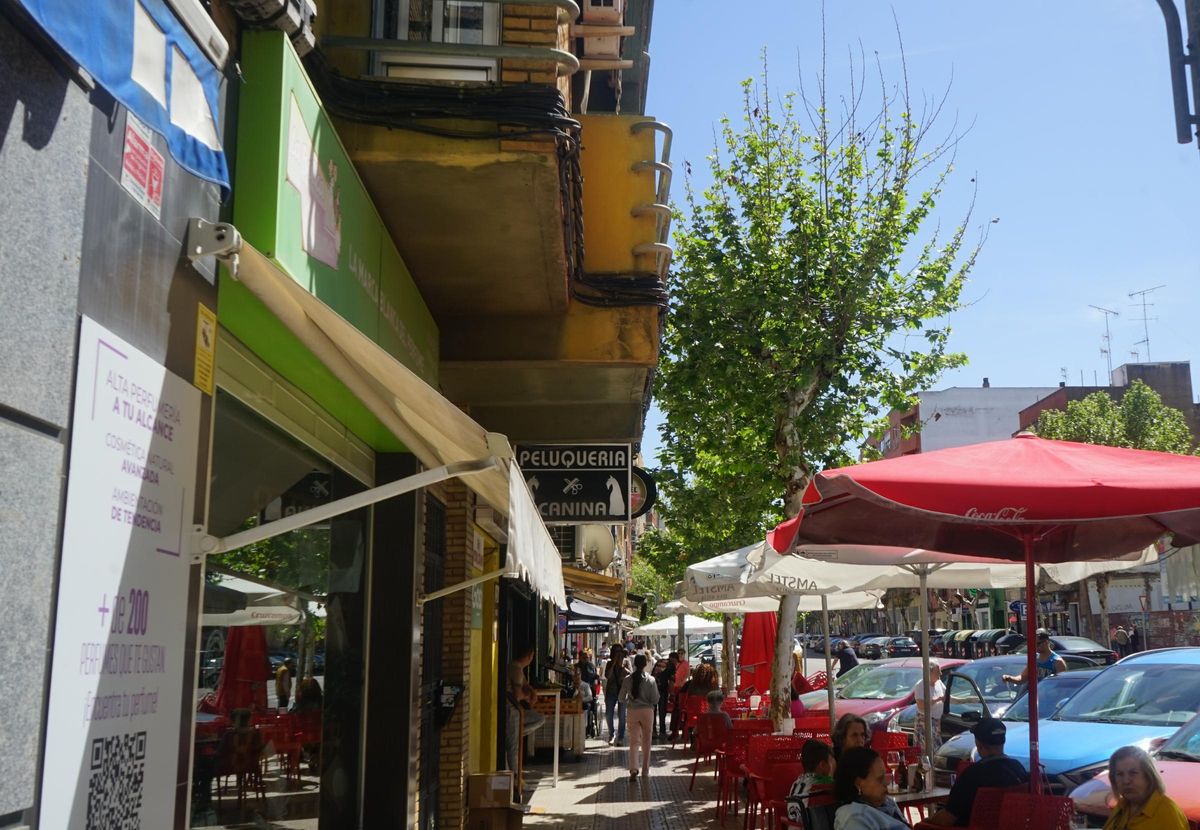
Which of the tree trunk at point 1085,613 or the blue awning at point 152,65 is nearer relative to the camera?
the blue awning at point 152,65

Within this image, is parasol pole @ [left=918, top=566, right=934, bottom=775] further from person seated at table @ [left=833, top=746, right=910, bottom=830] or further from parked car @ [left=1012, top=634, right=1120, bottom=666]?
parked car @ [left=1012, top=634, right=1120, bottom=666]

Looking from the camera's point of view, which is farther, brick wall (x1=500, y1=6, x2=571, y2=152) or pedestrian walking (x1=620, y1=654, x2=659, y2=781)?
pedestrian walking (x1=620, y1=654, x2=659, y2=781)

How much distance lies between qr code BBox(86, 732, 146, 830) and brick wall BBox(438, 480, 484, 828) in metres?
7.11

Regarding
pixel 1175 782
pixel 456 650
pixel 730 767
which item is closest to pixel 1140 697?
pixel 1175 782

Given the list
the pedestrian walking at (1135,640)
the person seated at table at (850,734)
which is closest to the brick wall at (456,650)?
the person seated at table at (850,734)

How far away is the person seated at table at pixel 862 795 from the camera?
5.93m

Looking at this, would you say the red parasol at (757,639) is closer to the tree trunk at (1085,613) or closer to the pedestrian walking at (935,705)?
the pedestrian walking at (935,705)

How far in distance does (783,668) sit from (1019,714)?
315 cm

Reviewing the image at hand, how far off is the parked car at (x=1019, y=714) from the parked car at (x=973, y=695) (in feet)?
4.82

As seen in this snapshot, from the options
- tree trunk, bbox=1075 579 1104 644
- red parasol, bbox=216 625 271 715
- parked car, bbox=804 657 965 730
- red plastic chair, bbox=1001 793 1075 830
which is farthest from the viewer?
tree trunk, bbox=1075 579 1104 644

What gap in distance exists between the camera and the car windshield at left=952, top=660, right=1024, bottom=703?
16.2 meters

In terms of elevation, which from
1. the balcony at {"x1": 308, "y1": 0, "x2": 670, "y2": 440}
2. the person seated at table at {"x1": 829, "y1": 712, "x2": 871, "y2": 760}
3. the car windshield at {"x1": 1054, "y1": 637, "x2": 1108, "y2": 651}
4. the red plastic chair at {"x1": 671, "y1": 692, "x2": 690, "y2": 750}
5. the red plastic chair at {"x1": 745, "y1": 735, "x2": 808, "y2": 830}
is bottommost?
the red plastic chair at {"x1": 671, "y1": 692, "x2": 690, "y2": 750}

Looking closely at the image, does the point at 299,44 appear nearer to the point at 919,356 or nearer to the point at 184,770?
the point at 184,770

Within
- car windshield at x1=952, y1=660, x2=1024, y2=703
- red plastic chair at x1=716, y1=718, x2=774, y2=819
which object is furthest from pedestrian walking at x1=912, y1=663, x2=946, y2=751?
red plastic chair at x1=716, y1=718, x2=774, y2=819
